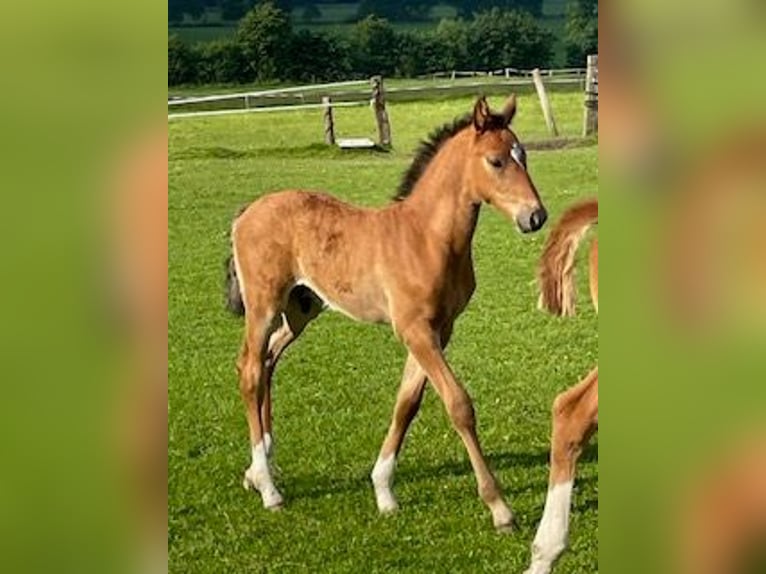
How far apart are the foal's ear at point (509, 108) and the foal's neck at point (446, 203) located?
0.13 meters

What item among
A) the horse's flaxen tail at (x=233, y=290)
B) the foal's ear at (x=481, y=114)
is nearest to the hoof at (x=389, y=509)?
the horse's flaxen tail at (x=233, y=290)

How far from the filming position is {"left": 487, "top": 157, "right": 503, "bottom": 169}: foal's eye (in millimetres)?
1659

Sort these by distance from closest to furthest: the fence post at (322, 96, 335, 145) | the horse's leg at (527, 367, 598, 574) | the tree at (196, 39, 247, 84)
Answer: the horse's leg at (527, 367, 598, 574), the tree at (196, 39, 247, 84), the fence post at (322, 96, 335, 145)

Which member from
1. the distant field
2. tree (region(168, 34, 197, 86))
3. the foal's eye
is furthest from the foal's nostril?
tree (region(168, 34, 197, 86))

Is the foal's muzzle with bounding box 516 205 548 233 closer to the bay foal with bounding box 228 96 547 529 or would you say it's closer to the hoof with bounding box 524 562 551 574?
the bay foal with bounding box 228 96 547 529

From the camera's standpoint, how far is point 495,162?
166cm

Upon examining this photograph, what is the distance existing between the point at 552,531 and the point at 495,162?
536 mm

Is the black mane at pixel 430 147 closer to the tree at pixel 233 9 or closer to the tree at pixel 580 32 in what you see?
the tree at pixel 580 32

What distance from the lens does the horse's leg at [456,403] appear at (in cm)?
174

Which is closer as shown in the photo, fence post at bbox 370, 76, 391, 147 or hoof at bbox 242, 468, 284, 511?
fence post at bbox 370, 76, 391, 147

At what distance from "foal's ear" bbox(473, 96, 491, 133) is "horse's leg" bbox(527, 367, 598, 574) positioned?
39cm
